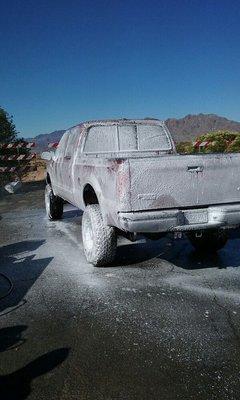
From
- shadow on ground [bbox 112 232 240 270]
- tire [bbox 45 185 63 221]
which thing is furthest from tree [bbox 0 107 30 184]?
shadow on ground [bbox 112 232 240 270]

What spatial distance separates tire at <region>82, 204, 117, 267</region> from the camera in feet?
16.2

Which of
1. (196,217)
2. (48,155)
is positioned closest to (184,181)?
(196,217)

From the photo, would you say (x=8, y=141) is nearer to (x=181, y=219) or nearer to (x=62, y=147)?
(x=62, y=147)

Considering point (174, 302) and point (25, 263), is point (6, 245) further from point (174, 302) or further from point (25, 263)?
point (174, 302)

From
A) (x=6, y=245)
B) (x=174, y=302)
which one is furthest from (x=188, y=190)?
(x=6, y=245)

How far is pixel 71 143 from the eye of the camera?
6906mm

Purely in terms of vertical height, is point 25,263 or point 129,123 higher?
point 129,123

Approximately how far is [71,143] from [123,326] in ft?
13.7

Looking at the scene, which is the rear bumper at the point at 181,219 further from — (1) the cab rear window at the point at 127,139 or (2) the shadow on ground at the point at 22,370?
(1) the cab rear window at the point at 127,139

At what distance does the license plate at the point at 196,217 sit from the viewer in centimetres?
432

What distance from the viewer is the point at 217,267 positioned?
16.7ft

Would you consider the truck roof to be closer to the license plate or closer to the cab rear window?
the cab rear window

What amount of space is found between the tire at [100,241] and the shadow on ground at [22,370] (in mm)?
1786

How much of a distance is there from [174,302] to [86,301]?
95 cm
